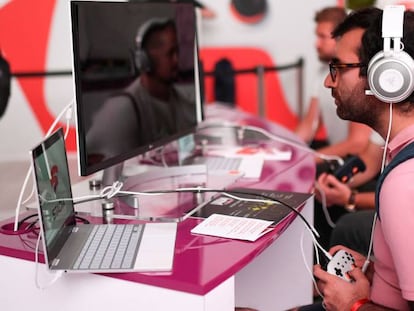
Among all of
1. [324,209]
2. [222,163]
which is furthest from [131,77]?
[324,209]

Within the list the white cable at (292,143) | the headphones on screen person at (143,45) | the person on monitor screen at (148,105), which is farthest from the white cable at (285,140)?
the headphones on screen person at (143,45)

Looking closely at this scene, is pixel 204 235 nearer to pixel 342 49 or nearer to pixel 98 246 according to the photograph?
pixel 98 246

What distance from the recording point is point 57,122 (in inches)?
57.7

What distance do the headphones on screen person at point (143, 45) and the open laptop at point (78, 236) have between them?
0.42 metres

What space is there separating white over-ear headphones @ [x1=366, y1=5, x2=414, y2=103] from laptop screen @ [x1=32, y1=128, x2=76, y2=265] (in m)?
0.67

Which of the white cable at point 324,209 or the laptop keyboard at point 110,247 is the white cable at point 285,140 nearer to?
the white cable at point 324,209

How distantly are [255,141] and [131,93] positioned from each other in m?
0.79

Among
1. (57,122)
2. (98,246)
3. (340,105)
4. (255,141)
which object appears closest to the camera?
(98,246)

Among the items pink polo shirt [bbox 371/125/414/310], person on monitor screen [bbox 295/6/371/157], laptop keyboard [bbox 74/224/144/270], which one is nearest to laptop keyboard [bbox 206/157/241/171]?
laptop keyboard [bbox 74/224/144/270]

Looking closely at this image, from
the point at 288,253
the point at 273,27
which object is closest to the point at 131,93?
the point at 288,253

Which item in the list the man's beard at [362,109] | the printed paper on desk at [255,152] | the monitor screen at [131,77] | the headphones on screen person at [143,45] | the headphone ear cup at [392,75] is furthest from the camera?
the printed paper on desk at [255,152]

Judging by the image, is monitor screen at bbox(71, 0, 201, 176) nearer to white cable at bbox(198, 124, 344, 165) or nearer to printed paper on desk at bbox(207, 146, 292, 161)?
printed paper on desk at bbox(207, 146, 292, 161)

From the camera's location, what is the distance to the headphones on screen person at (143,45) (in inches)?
65.0

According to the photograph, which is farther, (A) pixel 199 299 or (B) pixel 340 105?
(B) pixel 340 105
